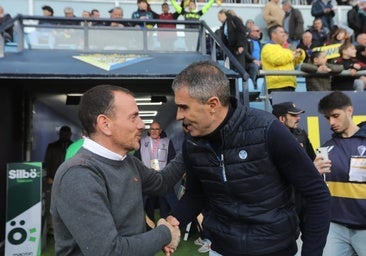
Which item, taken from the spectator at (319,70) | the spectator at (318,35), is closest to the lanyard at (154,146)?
Answer: the spectator at (319,70)

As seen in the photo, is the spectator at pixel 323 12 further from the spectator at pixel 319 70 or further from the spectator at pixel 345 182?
the spectator at pixel 345 182

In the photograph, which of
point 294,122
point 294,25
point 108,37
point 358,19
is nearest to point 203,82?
point 294,122

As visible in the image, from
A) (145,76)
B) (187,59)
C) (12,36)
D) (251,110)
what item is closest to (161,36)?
(187,59)

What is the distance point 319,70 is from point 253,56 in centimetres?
308

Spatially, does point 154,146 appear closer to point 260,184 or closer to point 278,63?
point 278,63

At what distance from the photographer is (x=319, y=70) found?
5773 millimetres

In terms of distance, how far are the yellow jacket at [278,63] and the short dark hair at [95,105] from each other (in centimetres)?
443

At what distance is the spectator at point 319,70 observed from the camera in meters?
→ 5.78

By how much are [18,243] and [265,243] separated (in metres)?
4.49

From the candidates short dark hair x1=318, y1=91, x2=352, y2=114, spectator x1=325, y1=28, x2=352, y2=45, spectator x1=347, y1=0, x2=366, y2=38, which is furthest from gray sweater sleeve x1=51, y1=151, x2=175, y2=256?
spectator x1=347, y1=0, x2=366, y2=38

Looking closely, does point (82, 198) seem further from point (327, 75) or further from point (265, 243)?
point (327, 75)

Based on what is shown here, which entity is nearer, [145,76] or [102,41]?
[145,76]

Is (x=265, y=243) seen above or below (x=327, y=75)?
below

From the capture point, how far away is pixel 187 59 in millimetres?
6277
